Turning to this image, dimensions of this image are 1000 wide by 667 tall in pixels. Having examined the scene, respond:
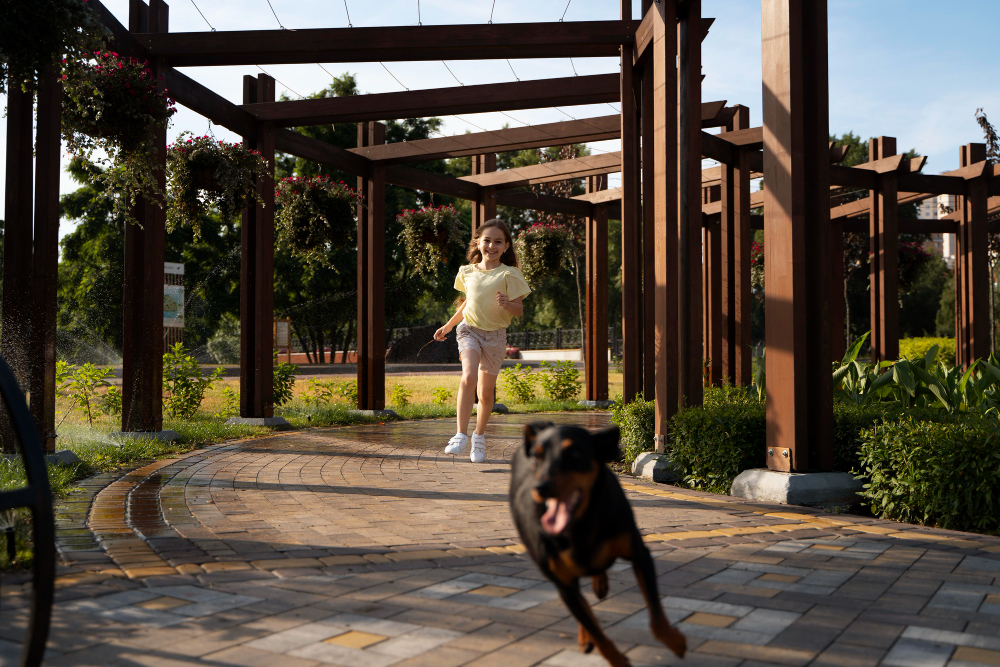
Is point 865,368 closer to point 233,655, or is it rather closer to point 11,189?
point 233,655

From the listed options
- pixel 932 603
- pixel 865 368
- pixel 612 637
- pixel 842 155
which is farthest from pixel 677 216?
pixel 842 155

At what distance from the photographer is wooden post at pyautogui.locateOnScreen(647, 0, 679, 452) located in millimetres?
5582

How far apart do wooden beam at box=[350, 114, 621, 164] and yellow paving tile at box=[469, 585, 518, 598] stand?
684cm

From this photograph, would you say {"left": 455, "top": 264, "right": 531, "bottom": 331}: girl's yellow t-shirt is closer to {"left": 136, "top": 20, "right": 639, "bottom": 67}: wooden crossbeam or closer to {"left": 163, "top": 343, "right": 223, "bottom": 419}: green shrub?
{"left": 136, "top": 20, "right": 639, "bottom": 67}: wooden crossbeam

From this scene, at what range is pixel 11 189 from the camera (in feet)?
17.2

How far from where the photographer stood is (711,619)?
8.19 ft

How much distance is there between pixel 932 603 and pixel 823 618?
18.3 inches

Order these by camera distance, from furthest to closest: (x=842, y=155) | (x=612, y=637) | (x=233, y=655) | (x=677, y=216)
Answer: (x=842, y=155)
(x=677, y=216)
(x=612, y=637)
(x=233, y=655)

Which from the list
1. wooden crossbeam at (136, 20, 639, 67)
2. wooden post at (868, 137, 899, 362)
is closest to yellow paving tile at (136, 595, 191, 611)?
wooden crossbeam at (136, 20, 639, 67)

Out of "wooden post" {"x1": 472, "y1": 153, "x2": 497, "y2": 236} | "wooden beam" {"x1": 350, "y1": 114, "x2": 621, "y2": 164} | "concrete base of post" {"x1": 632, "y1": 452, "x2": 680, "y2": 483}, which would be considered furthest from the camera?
"wooden post" {"x1": 472, "y1": 153, "x2": 497, "y2": 236}

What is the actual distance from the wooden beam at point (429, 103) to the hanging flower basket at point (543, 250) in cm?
430

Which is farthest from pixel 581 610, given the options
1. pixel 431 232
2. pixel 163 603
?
pixel 431 232

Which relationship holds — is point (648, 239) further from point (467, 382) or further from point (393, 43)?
point (393, 43)

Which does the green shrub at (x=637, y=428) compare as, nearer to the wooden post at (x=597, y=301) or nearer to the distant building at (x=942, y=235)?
the wooden post at (x=597, y=301)
